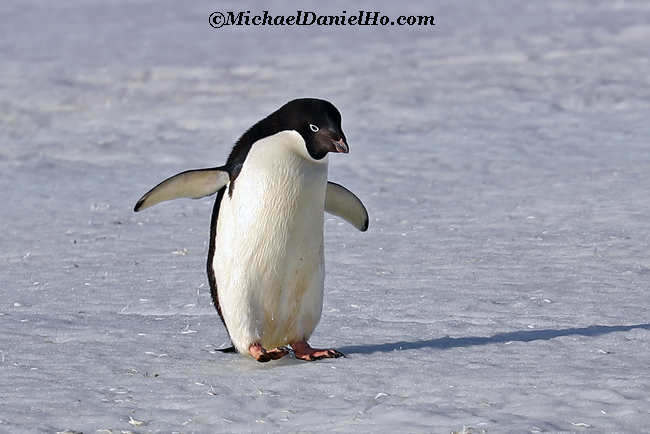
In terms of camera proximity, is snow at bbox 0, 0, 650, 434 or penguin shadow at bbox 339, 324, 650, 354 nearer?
snow at bbox 0, 0, 650, 434

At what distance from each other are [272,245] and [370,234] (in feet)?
8.36

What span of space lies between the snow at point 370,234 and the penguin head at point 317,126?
2.17 ft

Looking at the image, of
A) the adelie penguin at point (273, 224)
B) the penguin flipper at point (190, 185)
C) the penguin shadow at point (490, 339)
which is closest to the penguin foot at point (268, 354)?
the adelie penguin at point (273, 224)

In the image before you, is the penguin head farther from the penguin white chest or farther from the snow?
the snow

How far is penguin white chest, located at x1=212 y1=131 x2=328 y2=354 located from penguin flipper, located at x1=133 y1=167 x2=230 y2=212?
53 millimetres

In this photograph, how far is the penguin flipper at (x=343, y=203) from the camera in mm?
3635

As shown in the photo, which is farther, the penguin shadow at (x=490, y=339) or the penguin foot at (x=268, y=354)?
the penguin shadow at (x=490, y=339)

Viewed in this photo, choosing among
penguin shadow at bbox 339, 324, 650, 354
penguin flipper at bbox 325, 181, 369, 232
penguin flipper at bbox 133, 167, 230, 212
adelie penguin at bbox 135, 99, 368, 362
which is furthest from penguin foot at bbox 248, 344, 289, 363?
penguin flipper at bbox 325, 181, 369, 232

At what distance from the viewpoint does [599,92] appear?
10.7m

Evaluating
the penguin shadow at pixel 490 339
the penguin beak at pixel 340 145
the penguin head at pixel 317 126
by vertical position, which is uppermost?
the penguin head at pixel 317 126

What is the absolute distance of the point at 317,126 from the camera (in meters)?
3.10

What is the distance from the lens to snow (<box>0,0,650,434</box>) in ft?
8.76

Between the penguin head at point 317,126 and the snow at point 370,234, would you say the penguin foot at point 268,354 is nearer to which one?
the snow at point 370,234

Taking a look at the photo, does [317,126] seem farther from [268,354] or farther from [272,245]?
[268,354]
